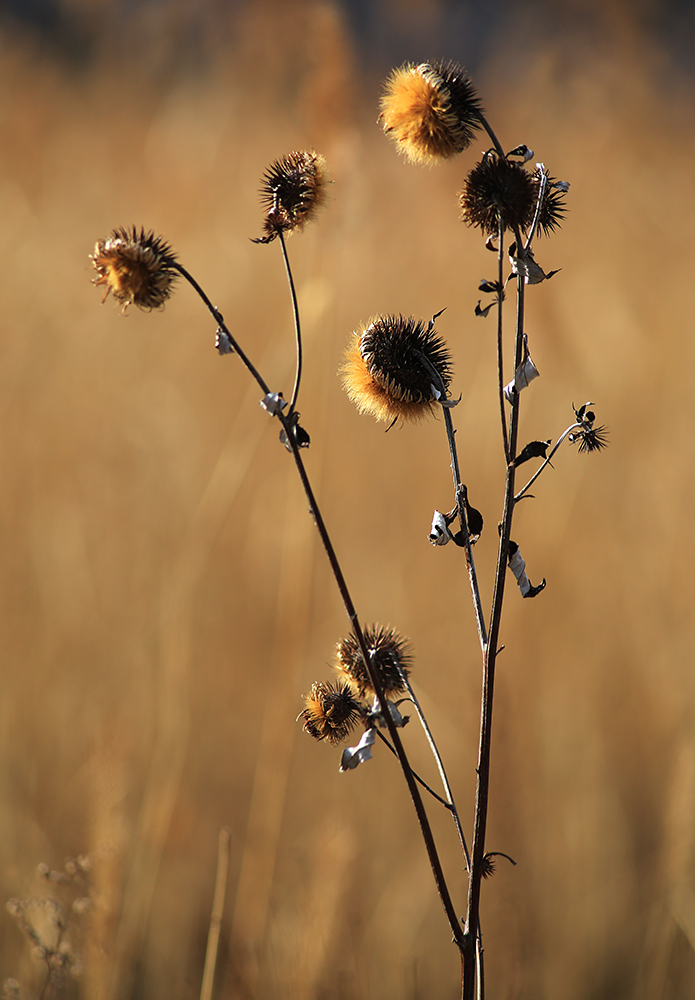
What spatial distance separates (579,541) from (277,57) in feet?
8.47

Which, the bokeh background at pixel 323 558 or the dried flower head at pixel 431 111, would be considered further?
the bokeh background at pixel 323 558

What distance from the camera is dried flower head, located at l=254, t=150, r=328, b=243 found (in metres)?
0.68

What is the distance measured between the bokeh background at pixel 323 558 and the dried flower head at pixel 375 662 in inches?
18.5

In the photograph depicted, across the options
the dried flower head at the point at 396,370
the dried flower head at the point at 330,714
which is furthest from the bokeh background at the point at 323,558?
the dried flower head at the point at 330,714

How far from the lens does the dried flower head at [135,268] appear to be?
63 cm

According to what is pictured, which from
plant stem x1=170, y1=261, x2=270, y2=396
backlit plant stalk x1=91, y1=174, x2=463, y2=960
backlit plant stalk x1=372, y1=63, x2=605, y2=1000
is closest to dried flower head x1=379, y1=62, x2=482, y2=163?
backlit plant stalk x1=372, y1=63, x2=605, y2=1000

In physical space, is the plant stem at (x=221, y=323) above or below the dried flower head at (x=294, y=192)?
below

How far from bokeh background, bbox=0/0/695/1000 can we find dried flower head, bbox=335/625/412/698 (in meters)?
0.47

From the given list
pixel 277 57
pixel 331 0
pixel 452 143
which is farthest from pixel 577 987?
pixel 277 57

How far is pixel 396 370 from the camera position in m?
0.69

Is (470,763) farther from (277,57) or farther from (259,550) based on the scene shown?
(277,57)

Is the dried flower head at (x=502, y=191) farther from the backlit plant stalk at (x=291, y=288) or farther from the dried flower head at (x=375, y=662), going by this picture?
the dried flower head at (x=375, y=662)

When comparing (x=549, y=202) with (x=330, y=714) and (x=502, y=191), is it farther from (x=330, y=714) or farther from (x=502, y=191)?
(x=330, y=714)

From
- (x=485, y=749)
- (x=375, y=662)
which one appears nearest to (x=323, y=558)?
(x=375, y=662)
